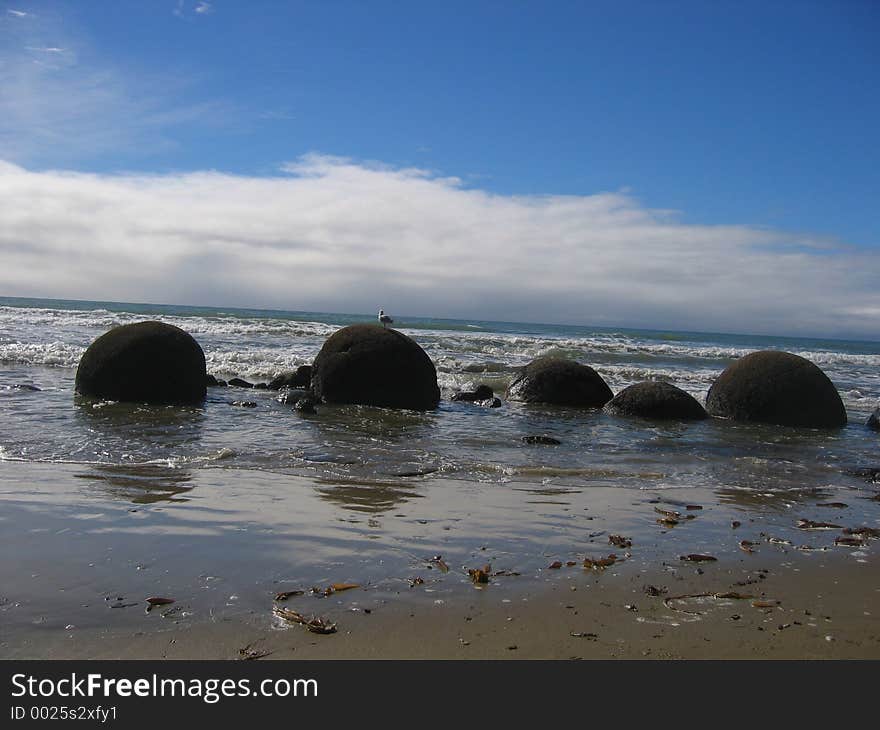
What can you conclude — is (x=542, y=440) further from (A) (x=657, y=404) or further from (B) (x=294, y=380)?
(B) (x=294, y=380)

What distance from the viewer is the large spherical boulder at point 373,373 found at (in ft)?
43.5

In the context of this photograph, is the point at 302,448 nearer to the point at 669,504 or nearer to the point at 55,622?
the point at 669,504

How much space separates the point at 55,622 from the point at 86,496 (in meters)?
2.63

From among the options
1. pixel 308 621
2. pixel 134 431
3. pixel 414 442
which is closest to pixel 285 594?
pixel 308 621

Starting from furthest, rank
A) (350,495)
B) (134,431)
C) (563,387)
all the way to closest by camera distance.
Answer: (563,387) < (134,431) < (350,495)

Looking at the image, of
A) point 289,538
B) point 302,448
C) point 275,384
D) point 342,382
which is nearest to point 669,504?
point 289,538

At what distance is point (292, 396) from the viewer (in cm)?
1323

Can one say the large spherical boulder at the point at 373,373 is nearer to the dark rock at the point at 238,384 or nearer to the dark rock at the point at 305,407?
the dark rock at the point at 305,407

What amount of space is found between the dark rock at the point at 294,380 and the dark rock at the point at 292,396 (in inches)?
56.6

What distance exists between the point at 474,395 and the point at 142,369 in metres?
6.16

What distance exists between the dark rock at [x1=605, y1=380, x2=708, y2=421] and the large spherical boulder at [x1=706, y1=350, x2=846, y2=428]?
0.67 m

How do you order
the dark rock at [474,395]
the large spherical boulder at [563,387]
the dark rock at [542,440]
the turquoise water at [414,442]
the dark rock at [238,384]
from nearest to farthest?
the turquoise water at [414,442] → the dark rock at [542,440] → the large spherical boulder at [563,387] → the dark rock at [474,395] → the dark rock at [238,384]

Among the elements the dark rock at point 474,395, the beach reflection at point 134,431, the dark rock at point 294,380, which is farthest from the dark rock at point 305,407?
the dark rock at point 474,395

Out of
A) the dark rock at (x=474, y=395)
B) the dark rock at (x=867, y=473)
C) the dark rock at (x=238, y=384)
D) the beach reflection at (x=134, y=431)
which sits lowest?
the beach reflection at (x=134, y=431)
